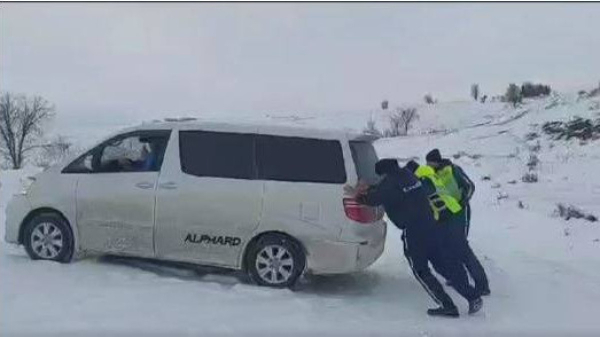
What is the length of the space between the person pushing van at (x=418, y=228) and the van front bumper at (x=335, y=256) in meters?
0.56

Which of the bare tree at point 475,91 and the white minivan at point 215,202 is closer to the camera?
the white minivan at point 215,202

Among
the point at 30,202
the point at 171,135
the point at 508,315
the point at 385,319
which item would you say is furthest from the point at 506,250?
the point at 30,202

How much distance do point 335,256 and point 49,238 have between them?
10.8ft

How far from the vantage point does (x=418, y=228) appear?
7.71m

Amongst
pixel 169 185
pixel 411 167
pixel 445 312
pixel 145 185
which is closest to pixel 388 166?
pixel 411 167

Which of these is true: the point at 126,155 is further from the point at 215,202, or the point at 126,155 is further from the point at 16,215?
the point at 16,215

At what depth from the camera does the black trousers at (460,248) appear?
7.80 meters

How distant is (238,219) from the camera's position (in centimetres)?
827

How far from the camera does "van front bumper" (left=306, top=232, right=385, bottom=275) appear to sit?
26.6 feet

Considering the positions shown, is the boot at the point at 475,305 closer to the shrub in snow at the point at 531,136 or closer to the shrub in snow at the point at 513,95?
the shrub in snow at the point at 531,136

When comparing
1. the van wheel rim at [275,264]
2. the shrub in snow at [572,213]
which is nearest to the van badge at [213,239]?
the van wheel rim at [275,264]

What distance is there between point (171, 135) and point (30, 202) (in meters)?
1.79

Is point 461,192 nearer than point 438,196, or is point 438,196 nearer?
point 438,196

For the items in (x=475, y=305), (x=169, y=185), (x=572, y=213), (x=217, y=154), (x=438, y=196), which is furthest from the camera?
(x=572, y=213)
